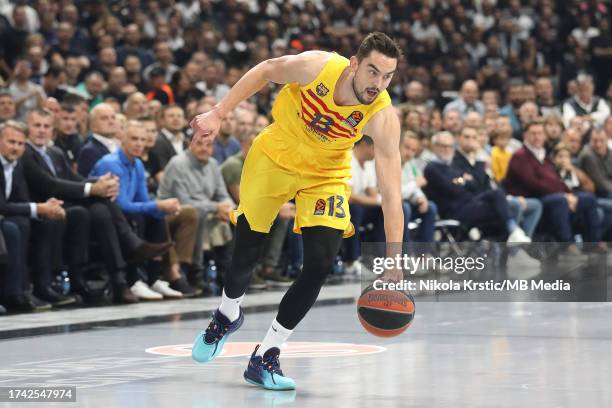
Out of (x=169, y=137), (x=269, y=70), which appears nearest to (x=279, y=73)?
(x=269, y=70)

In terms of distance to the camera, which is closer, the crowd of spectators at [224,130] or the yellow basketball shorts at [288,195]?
the yellow basketball shorts at [288,195]

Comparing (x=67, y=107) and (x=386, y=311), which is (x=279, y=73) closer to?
(x=386, y=311)

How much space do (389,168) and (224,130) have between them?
721 centimetres

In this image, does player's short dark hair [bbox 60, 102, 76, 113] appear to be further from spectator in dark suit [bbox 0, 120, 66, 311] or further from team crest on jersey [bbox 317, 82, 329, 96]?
team crest on jersey [bbox 317, 82, 329, 96]

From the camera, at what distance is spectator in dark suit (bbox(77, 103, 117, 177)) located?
1133 centimetres

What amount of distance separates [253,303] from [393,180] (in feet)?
15.8

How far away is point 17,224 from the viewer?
9.84 metres

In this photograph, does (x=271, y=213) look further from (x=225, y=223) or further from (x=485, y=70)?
(x=485, y=70)

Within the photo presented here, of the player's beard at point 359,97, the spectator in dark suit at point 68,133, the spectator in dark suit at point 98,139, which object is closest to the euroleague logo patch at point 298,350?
the player's beard at point 359,97

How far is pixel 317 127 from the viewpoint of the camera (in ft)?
21.1

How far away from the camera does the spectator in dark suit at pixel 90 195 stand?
1034 centimetres

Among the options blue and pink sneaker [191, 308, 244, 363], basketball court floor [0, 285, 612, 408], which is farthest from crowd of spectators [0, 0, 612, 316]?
blue and pink sneaker [191, 308, 244, 363]

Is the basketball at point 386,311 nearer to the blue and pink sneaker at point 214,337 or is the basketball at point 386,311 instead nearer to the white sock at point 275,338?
the white sock at point 275,338

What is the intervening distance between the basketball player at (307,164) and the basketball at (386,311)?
0.86 feet
